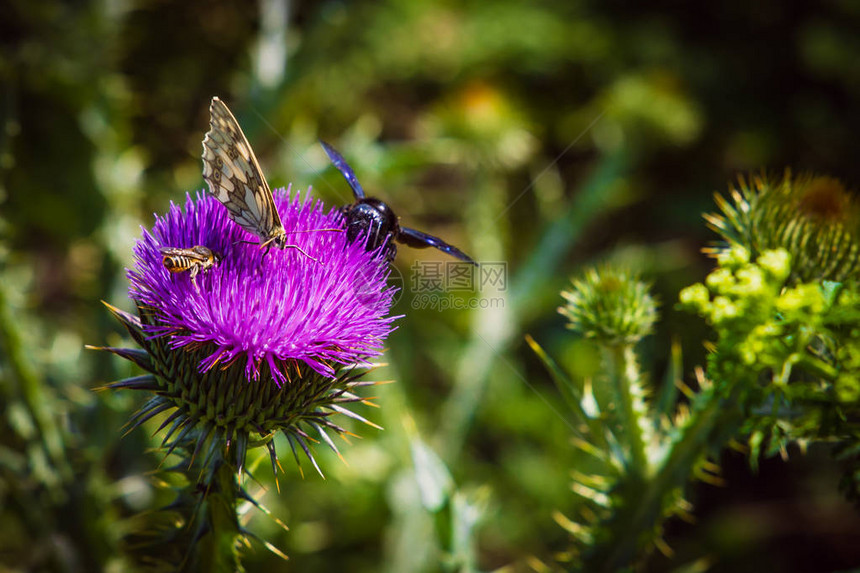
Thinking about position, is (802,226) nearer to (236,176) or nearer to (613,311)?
(613,311)

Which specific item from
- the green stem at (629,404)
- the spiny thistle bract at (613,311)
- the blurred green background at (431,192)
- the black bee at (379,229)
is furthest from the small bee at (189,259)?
the green stem at (629,404)

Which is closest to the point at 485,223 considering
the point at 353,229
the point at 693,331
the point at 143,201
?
the point at 693,331

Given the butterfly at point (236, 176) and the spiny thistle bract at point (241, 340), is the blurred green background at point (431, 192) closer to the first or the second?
Answer: the spiny thistle bract at point (241, 340)

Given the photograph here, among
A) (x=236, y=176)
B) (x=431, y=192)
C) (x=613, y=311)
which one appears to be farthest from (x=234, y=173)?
(x=431, y=192)

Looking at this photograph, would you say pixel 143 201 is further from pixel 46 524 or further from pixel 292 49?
pixel 46 524

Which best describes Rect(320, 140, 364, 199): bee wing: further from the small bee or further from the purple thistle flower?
the small bee
